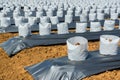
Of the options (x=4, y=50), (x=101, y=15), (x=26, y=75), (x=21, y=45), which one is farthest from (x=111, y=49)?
Answer: (x=101, y=15)

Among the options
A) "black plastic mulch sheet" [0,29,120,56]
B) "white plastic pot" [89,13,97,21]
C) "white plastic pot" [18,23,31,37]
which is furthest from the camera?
"white plastic pot" [89,13,97,21]

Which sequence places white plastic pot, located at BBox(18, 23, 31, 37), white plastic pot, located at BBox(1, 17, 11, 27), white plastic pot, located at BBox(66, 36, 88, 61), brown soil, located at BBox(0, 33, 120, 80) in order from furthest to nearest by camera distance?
white plastic pot, located at BBox(1, 17, 11, 27) < white plastic pot, located at BBox(18, 23, 31, 37) < white plastic pot, located at BBox(66, 36, 88, 61) < brown soil, located at BBox(0, 33, 120, 80)

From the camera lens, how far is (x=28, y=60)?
8.39 m

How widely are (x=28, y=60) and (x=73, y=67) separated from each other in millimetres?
2297

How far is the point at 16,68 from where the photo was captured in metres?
7.93

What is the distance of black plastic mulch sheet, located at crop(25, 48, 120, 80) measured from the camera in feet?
21.0

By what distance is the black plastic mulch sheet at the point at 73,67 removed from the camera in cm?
640

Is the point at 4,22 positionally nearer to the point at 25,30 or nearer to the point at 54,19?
the point at 54,19

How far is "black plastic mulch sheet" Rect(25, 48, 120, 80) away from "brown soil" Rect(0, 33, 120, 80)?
0.55 feet

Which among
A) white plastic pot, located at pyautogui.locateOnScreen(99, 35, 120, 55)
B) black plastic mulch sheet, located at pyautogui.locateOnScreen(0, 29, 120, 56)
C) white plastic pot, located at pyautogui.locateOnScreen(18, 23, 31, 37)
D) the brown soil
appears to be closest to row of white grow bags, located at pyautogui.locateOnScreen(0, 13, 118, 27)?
white plastic pot, located at pyautogui.locateOnScreen(18, 23, 31, 37)

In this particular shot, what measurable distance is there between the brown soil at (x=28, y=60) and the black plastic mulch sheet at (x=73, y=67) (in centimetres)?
17

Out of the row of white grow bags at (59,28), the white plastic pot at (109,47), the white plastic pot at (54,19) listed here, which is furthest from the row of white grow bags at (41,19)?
the white plastic pot at (109,47)

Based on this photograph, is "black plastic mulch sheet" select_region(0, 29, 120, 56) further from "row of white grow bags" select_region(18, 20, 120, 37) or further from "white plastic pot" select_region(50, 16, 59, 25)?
"white plastic pot" select_region(50, 16, 59, 25)

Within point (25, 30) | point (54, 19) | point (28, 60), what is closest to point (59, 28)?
point (25, 30)
